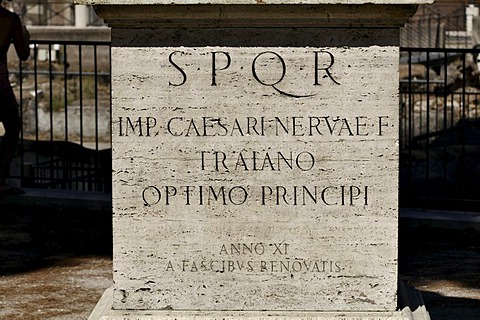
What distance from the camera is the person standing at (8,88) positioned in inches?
414

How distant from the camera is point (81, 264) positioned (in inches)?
326

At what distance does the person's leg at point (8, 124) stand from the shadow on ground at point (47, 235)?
0.41 m

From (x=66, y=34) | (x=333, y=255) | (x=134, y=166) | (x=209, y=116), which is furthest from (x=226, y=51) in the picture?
(x=66, y=34)

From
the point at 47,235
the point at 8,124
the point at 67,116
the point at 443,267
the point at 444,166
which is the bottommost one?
the point at 443,267

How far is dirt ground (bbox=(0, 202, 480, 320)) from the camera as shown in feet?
23.1

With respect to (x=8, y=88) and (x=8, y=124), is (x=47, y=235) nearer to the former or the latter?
(x=8, y=124)

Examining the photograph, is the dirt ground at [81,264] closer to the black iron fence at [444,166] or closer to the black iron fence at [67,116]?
the black iron fence at [444,166]

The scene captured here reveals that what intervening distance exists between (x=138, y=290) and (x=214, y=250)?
1.18 feet

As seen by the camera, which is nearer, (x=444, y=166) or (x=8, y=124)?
(x=8, y=124)

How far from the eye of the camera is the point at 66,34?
37.4m

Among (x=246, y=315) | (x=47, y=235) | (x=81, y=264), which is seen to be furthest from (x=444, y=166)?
(x=246, y=315)

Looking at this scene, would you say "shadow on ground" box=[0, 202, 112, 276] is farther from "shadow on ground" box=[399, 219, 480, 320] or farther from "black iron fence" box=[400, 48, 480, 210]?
"black iron fence" box=[400, 48, 480, 210]

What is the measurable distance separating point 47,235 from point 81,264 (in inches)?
46.1

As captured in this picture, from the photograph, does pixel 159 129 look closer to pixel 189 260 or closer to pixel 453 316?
pixel 189 260
